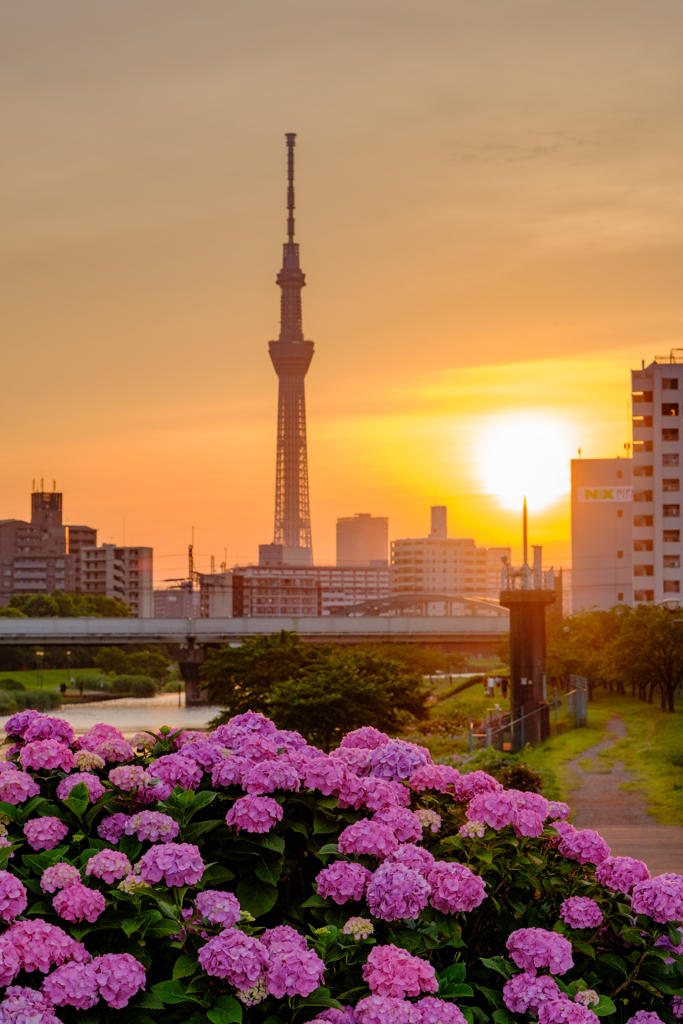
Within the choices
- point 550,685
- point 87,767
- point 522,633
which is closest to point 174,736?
point 87,767

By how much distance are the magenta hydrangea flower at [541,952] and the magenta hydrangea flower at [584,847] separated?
1.14m

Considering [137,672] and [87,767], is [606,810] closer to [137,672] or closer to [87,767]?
[87,767]

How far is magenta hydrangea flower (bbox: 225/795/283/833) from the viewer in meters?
6.50

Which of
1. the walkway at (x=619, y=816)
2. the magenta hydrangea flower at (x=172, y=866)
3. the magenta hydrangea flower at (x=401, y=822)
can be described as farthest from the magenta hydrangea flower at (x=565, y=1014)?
the walkway at (x=619, y=816)

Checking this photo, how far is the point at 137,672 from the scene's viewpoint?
122125mm

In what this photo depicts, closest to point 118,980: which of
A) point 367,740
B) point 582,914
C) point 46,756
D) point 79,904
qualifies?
point 79,904

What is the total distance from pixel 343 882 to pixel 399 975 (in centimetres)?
83

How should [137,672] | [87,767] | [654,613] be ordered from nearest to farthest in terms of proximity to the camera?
[87,767] < [654,613] < [137,672]

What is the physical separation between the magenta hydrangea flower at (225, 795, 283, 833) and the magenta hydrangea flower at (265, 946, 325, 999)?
1.11 meters

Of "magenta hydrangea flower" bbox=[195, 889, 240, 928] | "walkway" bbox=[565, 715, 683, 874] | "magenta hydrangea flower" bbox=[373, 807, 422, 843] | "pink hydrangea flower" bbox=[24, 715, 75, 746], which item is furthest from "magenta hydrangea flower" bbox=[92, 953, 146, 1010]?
"walkway" bbox=[565, 715, 683, 874]

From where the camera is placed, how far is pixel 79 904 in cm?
585

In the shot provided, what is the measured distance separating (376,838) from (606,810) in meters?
18.4

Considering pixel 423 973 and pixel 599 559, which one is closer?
pixel 423 973

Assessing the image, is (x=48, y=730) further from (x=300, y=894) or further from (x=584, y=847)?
(x=584, y=847)
